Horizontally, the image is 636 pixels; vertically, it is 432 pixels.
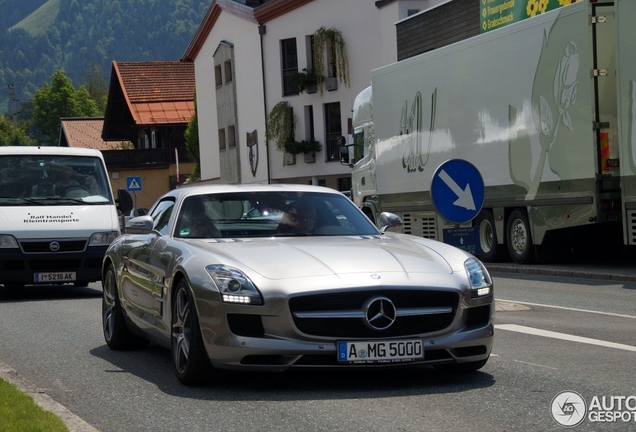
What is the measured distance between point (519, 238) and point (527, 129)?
208 centimetres

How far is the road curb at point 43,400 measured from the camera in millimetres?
6625

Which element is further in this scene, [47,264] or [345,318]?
[47,264]

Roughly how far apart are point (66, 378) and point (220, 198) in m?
1.75

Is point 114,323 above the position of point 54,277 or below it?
above

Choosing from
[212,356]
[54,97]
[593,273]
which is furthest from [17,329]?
[54,97]

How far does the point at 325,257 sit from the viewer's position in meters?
7.93

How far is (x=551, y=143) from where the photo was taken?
19.3 metres

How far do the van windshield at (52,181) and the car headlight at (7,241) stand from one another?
65cm

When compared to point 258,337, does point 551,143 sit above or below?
above

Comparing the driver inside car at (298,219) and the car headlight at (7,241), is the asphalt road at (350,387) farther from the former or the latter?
the car headlight at (7,241)

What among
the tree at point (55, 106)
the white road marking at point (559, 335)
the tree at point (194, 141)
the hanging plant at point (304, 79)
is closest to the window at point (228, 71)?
the tree at point (194, 141)

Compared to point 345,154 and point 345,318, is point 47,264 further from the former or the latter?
point 345,154

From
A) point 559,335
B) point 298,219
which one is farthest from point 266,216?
point 559,335

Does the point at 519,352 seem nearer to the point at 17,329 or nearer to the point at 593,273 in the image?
the point at 17,329
